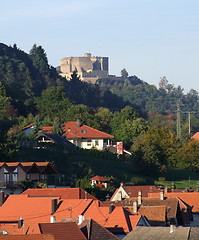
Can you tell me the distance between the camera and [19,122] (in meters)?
112

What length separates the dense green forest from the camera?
8844cm

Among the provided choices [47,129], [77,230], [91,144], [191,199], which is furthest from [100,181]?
[91,144]

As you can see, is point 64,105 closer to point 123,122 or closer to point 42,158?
point 123,122

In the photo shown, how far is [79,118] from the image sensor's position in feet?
398

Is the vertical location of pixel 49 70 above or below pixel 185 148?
above

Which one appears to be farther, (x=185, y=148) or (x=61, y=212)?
(x=185, y=148)

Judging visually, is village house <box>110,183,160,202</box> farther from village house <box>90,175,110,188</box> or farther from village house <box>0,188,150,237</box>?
village house <box>0,188,150,237</box>

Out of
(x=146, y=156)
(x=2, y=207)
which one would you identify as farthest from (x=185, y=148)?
(x=2, y=207)

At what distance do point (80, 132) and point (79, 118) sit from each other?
39.1 feet

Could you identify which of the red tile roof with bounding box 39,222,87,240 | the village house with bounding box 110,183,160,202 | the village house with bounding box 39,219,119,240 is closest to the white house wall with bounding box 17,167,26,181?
the village house with bounding box 110,183,160,202

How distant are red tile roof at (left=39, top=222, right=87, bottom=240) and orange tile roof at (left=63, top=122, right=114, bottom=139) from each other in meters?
72.3

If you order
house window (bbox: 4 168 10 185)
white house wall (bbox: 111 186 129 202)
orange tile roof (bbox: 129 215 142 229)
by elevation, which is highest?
house window (bbox: 4 168 10 185)

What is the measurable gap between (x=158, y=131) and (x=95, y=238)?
68.6m

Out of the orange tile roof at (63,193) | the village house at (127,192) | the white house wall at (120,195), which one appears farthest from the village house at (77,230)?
the village house at (127,192)
